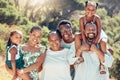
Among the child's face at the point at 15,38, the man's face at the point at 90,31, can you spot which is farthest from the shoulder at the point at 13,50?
the man's face at the point at 90,31

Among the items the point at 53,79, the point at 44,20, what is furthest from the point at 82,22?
the point at 44,20

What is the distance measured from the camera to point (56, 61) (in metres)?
4.34

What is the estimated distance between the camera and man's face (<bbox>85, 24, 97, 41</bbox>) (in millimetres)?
4266

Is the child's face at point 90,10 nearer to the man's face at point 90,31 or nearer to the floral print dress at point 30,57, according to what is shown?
the man's face at point 90,31

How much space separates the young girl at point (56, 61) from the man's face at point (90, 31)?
268mm

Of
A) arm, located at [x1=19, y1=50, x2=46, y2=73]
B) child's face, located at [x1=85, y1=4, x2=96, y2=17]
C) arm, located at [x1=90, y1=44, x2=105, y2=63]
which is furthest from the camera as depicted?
child's face, located at [x1=85, y1=4, x2=96, y2=17]

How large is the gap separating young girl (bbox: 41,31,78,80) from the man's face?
0.27 m

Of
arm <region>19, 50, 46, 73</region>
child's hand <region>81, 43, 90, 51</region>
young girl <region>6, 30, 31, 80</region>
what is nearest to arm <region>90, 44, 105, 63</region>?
child's hand <region>81, 43, 90, 51</region>

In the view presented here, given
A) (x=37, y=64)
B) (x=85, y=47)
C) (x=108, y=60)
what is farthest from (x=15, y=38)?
(x=108, y=60)

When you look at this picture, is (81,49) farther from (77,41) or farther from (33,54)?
(33,54)

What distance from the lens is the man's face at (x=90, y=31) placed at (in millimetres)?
4266

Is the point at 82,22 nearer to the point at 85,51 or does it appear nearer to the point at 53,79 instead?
the point at 85,51

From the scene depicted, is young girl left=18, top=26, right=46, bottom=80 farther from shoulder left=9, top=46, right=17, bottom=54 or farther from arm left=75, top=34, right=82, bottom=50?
arm left=75, top=34, right=82, bottom=50

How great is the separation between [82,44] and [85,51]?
0.08 meters
